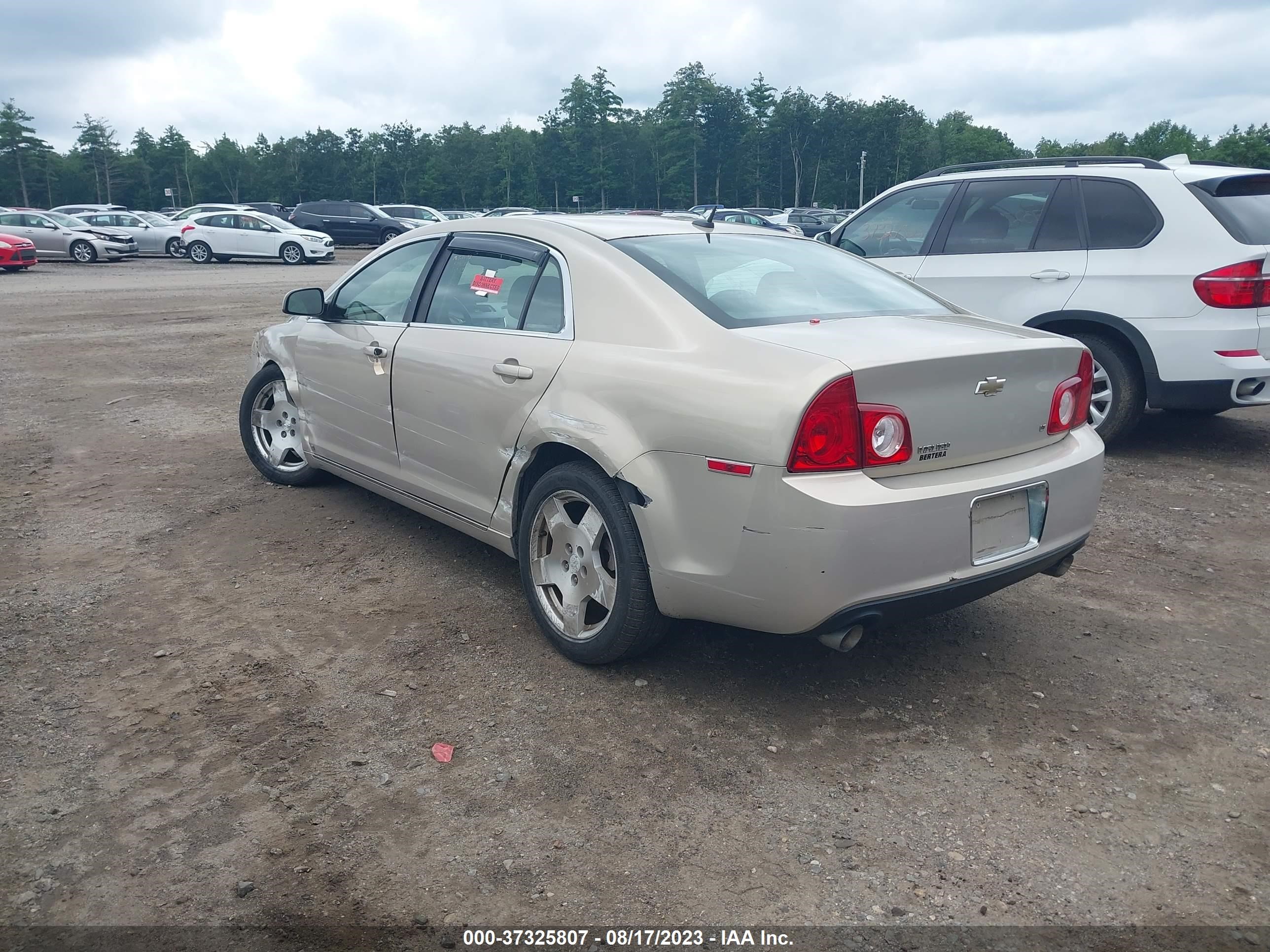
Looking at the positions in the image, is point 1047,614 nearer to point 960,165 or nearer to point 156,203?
point 960,165

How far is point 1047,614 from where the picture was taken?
14.0 feet

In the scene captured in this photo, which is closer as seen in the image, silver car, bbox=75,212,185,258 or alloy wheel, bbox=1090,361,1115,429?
alloy wheel, bbox=1090,361,1115,429

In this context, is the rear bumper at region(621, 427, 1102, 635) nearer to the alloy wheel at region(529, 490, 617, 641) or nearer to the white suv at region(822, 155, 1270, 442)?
the alloy wheel at region(529, 490, 617, 641)

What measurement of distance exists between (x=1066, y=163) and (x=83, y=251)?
98.6ft

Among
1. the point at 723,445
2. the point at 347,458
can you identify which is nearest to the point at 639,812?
the point at 723,445

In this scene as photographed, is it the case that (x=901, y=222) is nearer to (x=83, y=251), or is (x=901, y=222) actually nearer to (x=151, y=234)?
(x=83, y=251)

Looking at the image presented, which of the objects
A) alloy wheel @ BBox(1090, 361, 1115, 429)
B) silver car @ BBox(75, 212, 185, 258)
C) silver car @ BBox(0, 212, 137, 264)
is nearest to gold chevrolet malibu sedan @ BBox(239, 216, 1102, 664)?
alloy wheel @ BBox(1090, 361, 1115, 429)

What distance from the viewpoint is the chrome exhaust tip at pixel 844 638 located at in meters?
3.12

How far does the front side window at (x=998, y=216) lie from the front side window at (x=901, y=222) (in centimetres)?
20

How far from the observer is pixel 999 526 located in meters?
3.31

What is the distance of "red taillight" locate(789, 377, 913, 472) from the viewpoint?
9.78ft

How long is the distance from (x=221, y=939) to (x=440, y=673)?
1.42m

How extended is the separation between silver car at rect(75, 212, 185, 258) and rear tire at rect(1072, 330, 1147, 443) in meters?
30.0

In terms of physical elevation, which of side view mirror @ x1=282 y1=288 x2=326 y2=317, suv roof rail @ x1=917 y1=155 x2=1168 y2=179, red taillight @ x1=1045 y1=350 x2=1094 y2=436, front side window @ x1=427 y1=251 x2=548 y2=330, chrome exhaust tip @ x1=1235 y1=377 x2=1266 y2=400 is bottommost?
chrome exhaust tip @ x1=1235 y1=377 x2=1266 y2=400
